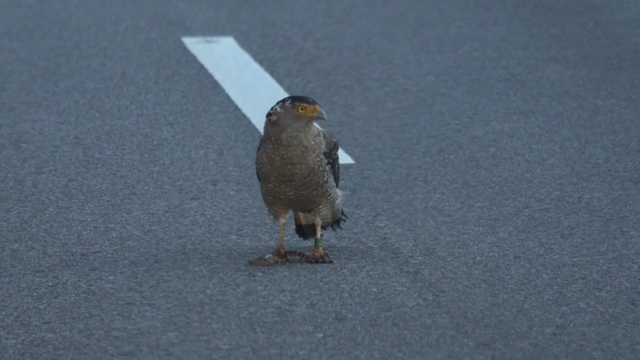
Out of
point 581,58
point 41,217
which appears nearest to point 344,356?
point 41,217

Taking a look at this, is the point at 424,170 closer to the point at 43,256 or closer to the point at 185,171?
the point at 185,171

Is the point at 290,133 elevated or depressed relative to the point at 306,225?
elevated

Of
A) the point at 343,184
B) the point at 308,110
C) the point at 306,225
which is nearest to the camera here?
the point at 308,110

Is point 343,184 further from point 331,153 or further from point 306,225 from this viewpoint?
point 331,153

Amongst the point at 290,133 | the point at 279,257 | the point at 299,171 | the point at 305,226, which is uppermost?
the point at 290,133

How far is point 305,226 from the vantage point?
699 centimetres

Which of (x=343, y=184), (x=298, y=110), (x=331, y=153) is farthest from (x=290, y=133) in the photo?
(x=343, y=184)

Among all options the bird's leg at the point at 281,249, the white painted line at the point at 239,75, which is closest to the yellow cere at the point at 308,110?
the bird's leg at the point at 281,249

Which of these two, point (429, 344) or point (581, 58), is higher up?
point (581, 58)

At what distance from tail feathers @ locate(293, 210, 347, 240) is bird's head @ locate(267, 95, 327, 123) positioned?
656 mm

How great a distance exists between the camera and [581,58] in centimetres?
1145

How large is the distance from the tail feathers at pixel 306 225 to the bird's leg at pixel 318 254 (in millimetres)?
73

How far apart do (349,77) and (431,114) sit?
116 cm

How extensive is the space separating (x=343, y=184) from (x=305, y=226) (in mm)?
1455
